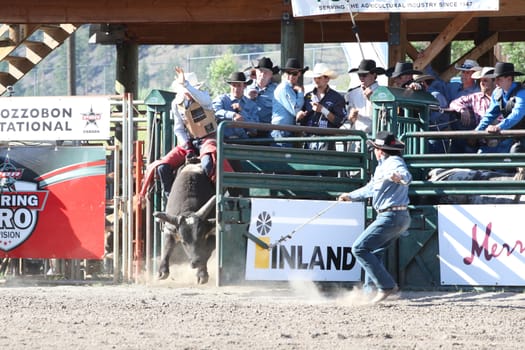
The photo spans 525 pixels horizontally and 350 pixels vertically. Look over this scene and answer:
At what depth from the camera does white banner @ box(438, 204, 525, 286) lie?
11562 millimetres

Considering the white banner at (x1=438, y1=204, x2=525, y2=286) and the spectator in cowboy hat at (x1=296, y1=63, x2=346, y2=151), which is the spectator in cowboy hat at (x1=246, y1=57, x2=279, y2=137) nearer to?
the spectator in cowboy hat at (x1=296, y1=63, x2=346, y2=151)

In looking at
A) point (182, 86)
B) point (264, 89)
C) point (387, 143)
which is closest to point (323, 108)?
point (264, 89)

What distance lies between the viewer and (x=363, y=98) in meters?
12.9

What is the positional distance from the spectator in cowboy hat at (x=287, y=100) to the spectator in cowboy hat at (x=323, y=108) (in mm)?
112

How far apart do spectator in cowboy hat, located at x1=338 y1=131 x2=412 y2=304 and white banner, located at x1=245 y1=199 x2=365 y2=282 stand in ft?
2.84

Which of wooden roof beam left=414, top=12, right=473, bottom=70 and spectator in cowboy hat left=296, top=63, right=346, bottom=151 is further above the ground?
wooden roof beam left=414, top=12, right=473, bottom=70

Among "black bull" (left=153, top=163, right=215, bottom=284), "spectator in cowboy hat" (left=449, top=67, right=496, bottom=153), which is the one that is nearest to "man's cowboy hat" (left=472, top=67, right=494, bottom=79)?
"spectator in cowboy hat" (left=449, top=67, right=496, bottom=153)

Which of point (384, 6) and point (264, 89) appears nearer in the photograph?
point (264, 89)

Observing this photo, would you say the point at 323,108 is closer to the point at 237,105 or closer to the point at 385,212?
the point at 237,105

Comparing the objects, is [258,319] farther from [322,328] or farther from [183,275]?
[183,275]

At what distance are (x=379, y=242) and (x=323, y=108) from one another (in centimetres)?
239

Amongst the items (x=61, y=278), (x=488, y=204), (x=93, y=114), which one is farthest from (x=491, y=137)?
(x=61, y=278)

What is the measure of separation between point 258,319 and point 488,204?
3.35 metres

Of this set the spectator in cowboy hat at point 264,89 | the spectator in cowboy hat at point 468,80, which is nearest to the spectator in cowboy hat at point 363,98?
the spectator in cowboy hat at point 264,89
